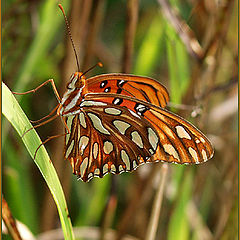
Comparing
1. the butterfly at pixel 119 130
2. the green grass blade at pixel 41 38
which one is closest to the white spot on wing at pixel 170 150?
the butterfly at pixel 119 130

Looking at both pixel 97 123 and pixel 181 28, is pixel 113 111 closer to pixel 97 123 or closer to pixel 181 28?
pixel 97 123

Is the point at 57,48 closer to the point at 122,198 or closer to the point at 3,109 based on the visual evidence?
the point at 122,198

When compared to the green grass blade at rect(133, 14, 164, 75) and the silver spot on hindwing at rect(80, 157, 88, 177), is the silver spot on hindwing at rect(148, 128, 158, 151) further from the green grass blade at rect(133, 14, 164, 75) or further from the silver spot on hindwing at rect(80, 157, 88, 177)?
the green grass blade at rect(133, 14, 164, 75)

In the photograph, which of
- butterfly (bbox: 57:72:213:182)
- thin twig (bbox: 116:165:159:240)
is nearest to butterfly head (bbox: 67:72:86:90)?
butterfly (bbox: 57:72:213:182)

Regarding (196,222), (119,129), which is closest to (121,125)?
(119,129)

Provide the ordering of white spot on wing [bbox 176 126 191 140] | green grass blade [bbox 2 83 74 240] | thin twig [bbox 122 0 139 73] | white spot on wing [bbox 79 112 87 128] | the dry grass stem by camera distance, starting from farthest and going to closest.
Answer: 1. the dry grass stem
2. thin twig [bbox 122 0 139 73]
3. white spot on wing [bbox 79 112 87 128]
4. white spot on wing [bbox 176 126 191 140]
5. green grass blade [bbox 2 83 74 240]

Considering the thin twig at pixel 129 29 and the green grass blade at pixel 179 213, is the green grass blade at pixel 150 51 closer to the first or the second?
the thin twig at pixel 129 29
